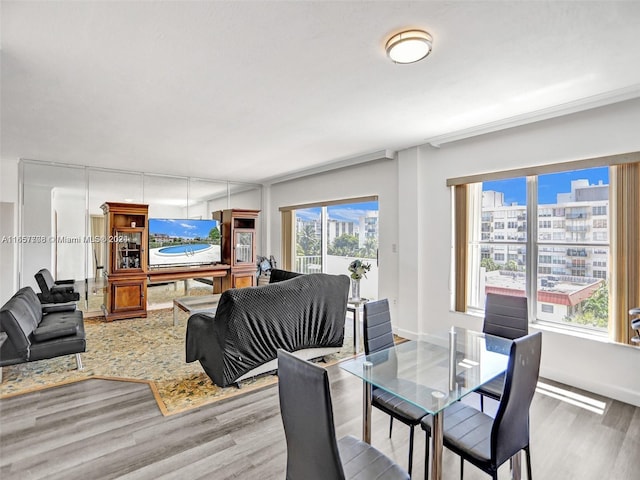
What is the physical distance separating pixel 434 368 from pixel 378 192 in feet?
11.3

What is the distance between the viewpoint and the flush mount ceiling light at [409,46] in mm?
1979

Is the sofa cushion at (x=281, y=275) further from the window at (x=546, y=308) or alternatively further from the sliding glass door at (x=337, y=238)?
the window at (x=546, y=308)

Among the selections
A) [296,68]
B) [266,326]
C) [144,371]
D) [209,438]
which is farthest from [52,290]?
[296,68]

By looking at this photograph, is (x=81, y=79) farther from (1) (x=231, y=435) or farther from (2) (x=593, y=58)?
(2) (x=593, y=58)

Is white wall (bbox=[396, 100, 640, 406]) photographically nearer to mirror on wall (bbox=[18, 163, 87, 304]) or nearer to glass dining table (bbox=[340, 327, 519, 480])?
glass dining table (bbox=[340, 327, 519, 480])

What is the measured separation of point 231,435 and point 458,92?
10.8 feet

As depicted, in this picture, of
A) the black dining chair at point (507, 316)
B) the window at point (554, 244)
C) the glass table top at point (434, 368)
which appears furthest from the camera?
the window at point (554, 244)

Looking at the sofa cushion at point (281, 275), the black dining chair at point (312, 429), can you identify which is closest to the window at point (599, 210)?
the black dining chair at point (312, 429)

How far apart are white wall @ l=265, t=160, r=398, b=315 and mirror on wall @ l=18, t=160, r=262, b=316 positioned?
9.04 ft

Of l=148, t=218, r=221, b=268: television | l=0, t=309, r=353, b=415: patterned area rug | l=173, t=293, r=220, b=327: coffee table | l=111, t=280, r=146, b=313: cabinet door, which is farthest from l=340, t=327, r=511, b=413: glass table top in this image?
l=148, t=218, r=221, b=268: television

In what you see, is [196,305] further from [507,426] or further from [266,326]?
[507,426]

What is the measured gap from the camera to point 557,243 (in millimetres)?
3377

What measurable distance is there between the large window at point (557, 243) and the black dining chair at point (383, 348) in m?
2.01

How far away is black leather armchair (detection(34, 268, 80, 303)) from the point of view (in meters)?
4.95
